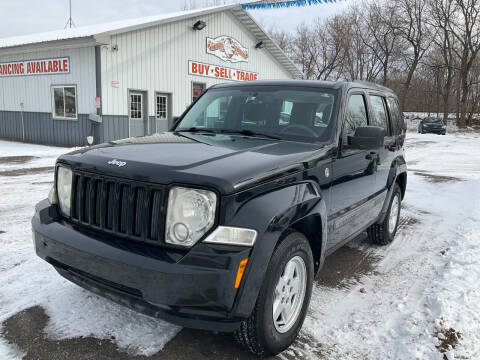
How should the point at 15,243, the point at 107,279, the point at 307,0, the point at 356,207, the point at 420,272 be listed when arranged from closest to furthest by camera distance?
the point at 107,279, the point at 356,207, the point at 420,272, the point at 15,243, the point at 307,0

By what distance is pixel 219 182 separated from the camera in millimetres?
2189

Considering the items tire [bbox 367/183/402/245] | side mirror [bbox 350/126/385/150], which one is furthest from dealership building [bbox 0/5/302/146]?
side mirror [bbox 350/126/385/150]

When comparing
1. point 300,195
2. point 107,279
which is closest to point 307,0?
point 300,195

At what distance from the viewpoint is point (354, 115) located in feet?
12.3

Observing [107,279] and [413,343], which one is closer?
[107,279]

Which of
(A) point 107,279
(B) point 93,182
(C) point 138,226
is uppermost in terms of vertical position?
(B) point 93,182

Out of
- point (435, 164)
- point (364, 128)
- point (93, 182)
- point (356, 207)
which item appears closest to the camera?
point (93, 182)

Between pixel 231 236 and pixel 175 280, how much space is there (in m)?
0.37

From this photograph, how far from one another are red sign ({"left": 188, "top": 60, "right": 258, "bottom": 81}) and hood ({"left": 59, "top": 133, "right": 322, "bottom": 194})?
1608 centimetres

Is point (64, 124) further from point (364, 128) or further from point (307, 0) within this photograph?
point (364, 128)

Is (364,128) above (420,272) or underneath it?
above

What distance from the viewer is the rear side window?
4.95 metres

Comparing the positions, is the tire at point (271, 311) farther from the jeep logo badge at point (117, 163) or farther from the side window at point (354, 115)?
the side window at point (354, 115)

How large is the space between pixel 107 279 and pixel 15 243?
271 cm
